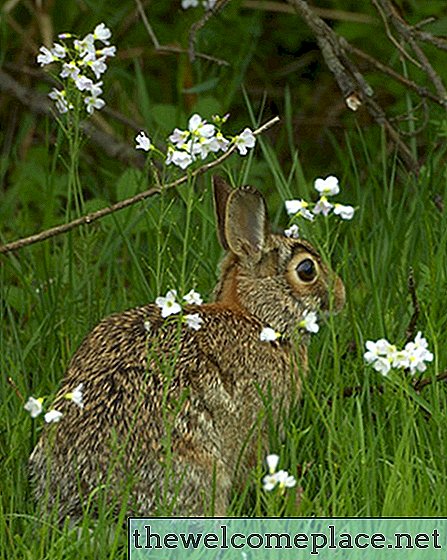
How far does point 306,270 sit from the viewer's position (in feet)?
16.6

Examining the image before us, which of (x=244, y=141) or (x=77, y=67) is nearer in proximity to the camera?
(x=244, y=141)

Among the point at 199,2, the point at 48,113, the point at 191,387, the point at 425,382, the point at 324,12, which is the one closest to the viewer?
the point at 191,387

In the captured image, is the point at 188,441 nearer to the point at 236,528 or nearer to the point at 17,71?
the point at 236,528

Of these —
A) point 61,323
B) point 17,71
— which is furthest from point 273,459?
point 17,71

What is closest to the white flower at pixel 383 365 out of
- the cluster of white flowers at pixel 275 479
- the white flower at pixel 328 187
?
the cluster of white flowers at pixel 275 479

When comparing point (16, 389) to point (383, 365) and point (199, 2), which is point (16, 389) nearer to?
point (383, 365)

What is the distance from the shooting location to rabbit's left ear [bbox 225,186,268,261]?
16.2 feet

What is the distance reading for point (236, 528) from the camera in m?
4.16

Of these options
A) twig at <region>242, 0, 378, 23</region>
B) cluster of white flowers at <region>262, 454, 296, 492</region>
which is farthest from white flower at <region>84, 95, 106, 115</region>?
twig at <region>242, 0, 378, 23</region>

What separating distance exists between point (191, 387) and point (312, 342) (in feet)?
3.29

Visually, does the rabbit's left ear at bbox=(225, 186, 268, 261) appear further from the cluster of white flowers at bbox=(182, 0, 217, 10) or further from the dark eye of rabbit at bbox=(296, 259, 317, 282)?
the cluster of white flowers at bbox=(182, 0, 217, 10)

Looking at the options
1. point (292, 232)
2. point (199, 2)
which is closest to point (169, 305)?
point (292, 232)

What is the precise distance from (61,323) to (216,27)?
264 centimetres

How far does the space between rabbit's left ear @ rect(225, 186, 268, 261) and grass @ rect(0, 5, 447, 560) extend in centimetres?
20
